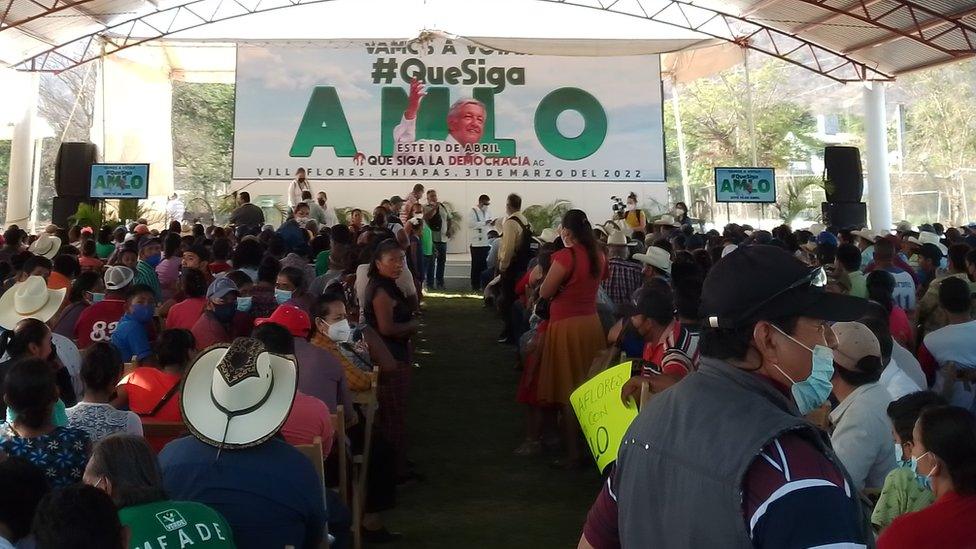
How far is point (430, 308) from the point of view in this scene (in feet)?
49.6

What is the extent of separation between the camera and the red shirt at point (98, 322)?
20.7 feet

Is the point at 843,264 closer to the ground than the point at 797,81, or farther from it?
closer to the ground

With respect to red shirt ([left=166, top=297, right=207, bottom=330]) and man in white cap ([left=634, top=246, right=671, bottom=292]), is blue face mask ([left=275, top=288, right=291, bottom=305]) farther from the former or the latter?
man in white cap ([left=634, top=246, right=671, bottom=292])

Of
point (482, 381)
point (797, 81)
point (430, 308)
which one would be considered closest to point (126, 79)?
point (430, 308)

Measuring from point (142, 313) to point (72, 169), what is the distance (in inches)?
566

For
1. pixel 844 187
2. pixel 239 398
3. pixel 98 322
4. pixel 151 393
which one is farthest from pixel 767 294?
pixel 844 187

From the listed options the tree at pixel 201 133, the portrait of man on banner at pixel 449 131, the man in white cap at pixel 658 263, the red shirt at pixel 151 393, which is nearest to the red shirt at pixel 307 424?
the red shirt at pixel 151 393

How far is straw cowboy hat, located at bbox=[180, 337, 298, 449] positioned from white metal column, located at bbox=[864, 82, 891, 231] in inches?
802

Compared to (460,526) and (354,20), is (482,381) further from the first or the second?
(354,20)

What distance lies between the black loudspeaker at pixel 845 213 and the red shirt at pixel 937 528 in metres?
17.2

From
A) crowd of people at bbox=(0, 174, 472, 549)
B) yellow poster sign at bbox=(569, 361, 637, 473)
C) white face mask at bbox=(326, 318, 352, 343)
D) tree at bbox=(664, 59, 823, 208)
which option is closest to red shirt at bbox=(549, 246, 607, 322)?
crowd of people at bbox=(0, 174, 472, 549)

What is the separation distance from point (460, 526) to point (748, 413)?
14.0 ft

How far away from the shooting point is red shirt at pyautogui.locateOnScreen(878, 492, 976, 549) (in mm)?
2670

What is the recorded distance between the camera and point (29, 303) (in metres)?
5.93
